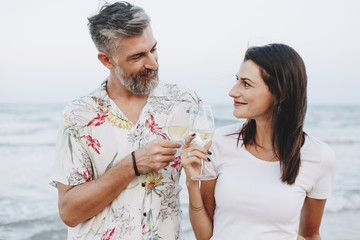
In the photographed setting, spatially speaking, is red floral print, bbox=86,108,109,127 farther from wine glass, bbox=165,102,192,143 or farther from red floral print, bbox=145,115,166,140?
wine glass, bbox=165,102,192,143

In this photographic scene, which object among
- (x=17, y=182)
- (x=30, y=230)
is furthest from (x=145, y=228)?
(x=17, y=182)

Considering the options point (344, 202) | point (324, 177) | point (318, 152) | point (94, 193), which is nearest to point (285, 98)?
point (318, 152)

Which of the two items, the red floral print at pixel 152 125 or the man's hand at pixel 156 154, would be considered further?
the red floral print at pixel 152 125

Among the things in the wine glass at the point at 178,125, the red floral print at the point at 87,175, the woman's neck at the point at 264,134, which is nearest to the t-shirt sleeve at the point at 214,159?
the woman's neck at the point at 264,134

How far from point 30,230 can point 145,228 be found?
458 centimetres

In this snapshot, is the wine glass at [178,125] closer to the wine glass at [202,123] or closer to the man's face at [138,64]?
the wine glass at [202,123]

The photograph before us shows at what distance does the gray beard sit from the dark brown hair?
0.64 meters

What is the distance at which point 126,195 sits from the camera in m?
2.44

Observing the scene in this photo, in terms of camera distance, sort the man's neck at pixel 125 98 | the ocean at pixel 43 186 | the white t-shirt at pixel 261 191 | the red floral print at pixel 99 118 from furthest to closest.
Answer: the ocean at pixel 43 186 → the man's neck at pixel 125 98 → the red floral print at pixel 99 118 → the white t-shirt at pixel 261 191

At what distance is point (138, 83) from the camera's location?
2551 millimetres

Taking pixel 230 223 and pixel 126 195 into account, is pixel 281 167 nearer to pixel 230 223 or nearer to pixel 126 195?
pixel 230 223

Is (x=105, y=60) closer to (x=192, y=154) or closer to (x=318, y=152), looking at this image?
(x=192, y=154)

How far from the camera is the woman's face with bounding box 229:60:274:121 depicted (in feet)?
7.95

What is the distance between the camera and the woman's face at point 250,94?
7.95 feet
